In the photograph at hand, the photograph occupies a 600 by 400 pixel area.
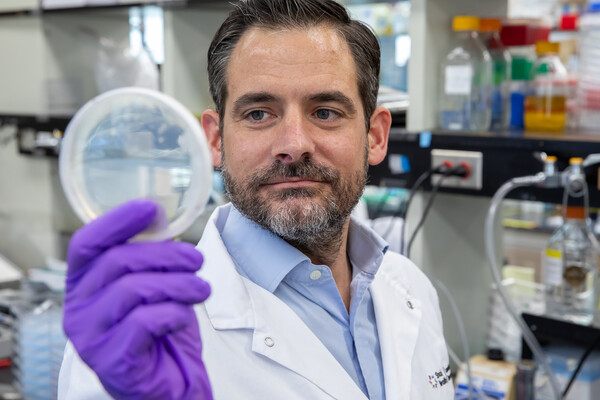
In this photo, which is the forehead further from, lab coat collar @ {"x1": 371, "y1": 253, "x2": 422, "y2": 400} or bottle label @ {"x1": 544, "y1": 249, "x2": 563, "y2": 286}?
bottle label @ {"x1": 544, "y1": 249, "x2": 563, "y2": 286}

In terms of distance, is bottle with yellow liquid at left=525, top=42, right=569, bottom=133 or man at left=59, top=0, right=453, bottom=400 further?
bottle with yellow liquid at left=525, top=42, right=569, bottom=133

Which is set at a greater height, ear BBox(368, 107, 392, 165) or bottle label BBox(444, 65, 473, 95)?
bottle label BBox(444, 65, 473, 95)

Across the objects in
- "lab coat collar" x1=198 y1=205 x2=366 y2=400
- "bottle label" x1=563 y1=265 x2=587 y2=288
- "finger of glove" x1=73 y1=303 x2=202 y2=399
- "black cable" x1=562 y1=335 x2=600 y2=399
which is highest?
"finger of glove" x1=73 y1=303 x2=202 y2=399

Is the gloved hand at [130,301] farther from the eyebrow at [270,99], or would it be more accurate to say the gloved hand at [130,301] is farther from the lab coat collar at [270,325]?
the eyebrow at [270,99]

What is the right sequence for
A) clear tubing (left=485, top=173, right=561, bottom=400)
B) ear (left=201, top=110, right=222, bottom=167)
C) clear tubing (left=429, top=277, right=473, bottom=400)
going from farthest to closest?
clear tubing (left=429, top=277, right=473, bottom=400), clear tubing (left=485, top=173, right=561, bottom=400), ear (left=201, top=110, right=222, bottom=167)

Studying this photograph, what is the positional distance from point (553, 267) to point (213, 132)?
1038 mm

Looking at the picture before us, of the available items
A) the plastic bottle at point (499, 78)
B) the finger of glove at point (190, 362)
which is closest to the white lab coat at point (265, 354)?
the finger of glove at point (190, 362)

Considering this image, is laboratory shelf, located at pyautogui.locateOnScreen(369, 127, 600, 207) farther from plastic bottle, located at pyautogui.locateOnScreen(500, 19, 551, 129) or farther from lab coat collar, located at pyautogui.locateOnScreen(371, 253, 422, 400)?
lab coat collar, located at pyautogui.locateOnScreen(371, 253, 422, 400)

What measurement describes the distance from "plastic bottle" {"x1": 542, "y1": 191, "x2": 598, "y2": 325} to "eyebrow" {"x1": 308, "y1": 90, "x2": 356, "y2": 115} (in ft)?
2.85

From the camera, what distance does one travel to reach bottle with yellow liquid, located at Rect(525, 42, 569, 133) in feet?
6.49

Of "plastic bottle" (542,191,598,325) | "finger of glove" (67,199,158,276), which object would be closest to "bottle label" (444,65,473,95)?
"plastic bottle" (542,191,598,325)

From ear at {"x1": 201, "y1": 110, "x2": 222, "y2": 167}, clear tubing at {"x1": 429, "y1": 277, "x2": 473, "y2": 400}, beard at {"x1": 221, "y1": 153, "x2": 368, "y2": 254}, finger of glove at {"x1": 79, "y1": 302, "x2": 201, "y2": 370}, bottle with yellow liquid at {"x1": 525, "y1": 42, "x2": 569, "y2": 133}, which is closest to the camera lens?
finger of glove at {"x1": 79, "y1": 302, "x2": 201, "y2": 370}

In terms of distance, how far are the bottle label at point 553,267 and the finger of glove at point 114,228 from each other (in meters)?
1.41

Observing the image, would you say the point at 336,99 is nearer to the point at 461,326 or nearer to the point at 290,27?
the point at 290,27
